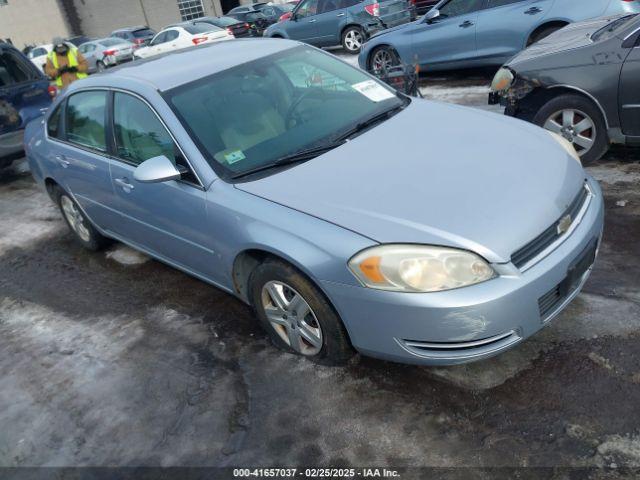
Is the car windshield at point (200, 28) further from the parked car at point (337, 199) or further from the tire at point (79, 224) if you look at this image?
the parked car at point (337, 199)

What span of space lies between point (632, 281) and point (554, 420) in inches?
50.8

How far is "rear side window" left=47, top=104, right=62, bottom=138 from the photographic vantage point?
14.8ft

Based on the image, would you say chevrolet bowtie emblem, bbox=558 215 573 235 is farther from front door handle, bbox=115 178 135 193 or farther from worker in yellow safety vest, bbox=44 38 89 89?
worker in yellow safety vest, bbox=44 38 89 89

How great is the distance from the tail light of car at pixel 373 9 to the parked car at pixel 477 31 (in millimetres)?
3279

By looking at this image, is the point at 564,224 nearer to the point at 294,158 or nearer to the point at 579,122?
the point at 294,158

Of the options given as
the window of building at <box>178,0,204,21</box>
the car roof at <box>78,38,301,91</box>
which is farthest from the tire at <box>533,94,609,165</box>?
the window of building at <box>178,0,204,21</box>

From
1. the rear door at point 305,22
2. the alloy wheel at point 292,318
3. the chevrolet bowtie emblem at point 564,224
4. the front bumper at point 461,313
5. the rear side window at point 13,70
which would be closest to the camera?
the front bumper at point 461,313

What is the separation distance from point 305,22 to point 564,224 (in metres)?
12.4

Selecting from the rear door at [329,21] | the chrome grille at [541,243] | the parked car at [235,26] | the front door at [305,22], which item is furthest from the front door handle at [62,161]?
the parked car at [235,26]

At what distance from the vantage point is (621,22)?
479 cm

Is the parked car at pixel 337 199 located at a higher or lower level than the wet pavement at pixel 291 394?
higher

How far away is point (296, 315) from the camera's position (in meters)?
2.86

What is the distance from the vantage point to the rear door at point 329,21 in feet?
41.9

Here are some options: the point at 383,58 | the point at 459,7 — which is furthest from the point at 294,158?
the point at 383,58
